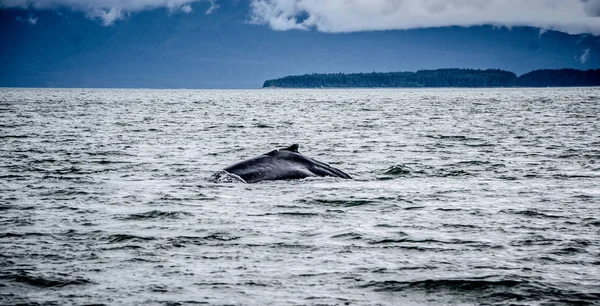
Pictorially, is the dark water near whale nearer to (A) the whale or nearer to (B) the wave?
(B) the wave

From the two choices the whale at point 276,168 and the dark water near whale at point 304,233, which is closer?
the dark water near whale at point 304,233

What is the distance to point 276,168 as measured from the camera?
53.0ft

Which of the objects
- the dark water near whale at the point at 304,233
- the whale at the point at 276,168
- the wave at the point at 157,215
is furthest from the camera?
the whale at the point at 276,168

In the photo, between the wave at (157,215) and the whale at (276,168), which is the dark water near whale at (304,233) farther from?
the whale at (276,168)

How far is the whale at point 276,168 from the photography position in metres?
15.9

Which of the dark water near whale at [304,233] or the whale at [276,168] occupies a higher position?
the whale at [276,168]

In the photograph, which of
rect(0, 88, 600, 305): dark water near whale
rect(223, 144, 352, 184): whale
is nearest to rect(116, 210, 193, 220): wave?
rect(0, 88, 600, 305): dark water near whale

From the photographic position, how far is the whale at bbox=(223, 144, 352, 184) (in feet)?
52.3

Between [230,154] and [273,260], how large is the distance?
51.7 ft

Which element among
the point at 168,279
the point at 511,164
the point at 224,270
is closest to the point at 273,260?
the point at 224,270

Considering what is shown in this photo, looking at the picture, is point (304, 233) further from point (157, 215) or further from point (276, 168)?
point (276, 168)

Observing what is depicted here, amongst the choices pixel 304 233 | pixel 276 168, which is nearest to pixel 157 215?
pixel 304 233

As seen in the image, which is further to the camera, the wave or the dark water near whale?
the wave

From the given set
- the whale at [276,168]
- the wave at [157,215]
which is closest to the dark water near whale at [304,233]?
the wave at [157,215]
